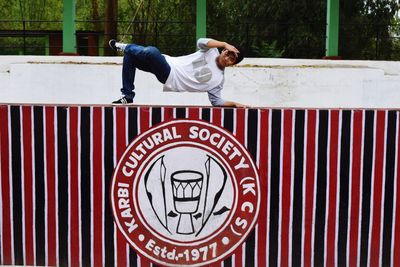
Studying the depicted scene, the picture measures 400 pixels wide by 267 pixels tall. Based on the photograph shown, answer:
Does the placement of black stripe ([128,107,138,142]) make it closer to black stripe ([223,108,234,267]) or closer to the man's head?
black stripe ([223,108,234,267])

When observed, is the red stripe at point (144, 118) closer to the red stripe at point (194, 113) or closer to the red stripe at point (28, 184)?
the red stripe at point (194, 113)

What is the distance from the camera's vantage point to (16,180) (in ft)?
12.8

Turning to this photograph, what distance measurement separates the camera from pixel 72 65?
11492 millimetres

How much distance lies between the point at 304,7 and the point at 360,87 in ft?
19.9

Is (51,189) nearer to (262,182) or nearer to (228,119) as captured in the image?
(228,119)

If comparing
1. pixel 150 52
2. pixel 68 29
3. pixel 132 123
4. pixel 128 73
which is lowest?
pixel 132 123

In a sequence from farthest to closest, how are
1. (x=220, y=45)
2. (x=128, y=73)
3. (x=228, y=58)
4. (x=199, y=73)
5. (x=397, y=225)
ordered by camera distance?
(x=199, y=73) → (x=228, y=58) → (x=128, y=73) → (x=220, y=45) → (x=397, y=225)

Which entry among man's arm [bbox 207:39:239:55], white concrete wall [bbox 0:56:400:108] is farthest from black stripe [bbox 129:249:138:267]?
white concrete wall [bbox 0:56:400:108]

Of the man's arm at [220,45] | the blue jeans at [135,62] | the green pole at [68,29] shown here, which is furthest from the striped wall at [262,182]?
the green pole at [68,29]

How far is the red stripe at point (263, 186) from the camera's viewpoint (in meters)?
Result: 3.79

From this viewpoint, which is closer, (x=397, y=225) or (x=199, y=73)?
(x=397, y=225)

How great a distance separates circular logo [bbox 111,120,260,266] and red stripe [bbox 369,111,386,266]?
2.72ft

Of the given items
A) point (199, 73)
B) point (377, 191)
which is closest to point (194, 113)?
point (377, 191)

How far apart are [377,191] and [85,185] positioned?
205cm
